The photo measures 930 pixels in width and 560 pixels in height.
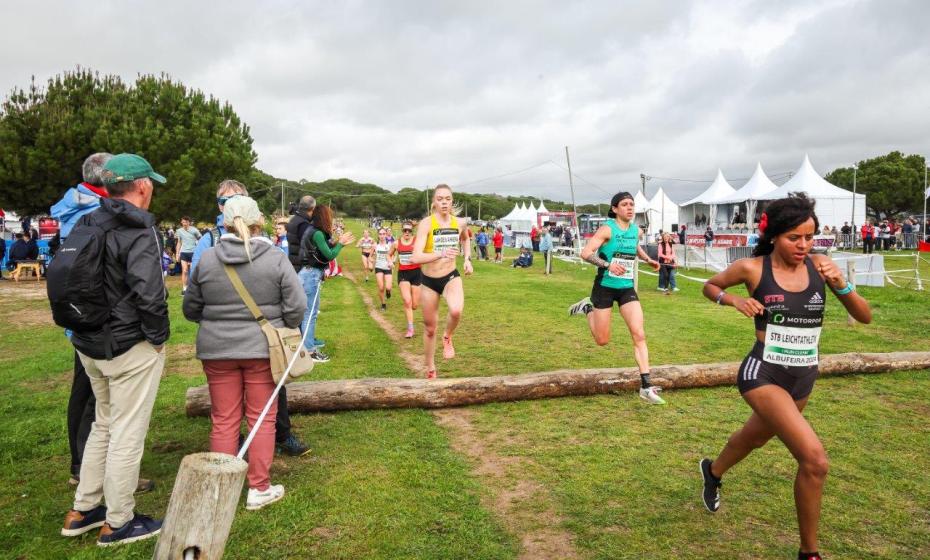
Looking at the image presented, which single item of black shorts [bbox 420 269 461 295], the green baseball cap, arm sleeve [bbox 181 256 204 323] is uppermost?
the green baseball cap

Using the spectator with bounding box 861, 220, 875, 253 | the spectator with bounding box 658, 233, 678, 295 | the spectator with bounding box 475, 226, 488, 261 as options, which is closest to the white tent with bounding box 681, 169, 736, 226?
the spectator with bounding box 861, 220, 875, 253

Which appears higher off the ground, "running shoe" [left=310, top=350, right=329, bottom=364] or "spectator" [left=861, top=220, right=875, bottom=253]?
"spectator" [left=861, top=220, right=875, bottom=253]

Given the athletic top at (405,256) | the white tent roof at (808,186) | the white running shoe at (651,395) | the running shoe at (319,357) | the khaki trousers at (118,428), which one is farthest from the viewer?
the white tent roof at (808,186)

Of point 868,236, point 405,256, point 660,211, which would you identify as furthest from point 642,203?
point 405,256

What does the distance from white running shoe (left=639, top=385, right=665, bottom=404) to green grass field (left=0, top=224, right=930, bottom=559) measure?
15 centimetres

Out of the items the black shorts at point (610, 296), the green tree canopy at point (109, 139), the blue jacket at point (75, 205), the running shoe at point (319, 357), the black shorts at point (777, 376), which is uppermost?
the green tree canopy at point (109, 139)

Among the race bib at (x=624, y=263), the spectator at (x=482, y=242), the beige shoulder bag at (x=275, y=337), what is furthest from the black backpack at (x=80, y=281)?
the spectator at (x=482, y=242)

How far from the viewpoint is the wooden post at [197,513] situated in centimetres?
228

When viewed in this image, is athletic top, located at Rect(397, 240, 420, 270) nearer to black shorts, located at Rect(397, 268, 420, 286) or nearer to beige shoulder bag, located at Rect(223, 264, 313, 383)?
black shorts, located at Rect(397, 268, 420, 286)

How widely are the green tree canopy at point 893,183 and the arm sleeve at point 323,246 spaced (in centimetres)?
7889

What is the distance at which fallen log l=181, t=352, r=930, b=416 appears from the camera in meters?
5.48

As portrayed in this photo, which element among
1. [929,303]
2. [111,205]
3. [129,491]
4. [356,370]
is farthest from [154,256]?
[929,303]

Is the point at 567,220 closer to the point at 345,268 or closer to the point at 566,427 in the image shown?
the point at 345,268

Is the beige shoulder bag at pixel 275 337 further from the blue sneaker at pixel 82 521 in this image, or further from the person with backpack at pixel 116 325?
the blue sneaker at pixel 82 521
